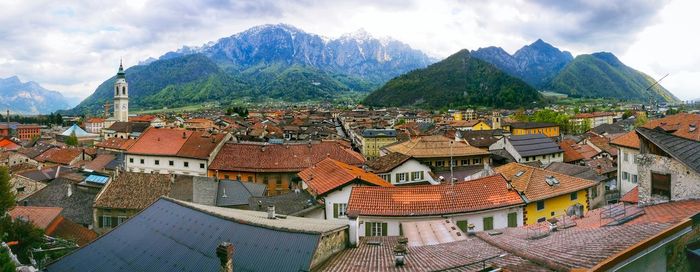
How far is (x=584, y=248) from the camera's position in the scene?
9.93 metres

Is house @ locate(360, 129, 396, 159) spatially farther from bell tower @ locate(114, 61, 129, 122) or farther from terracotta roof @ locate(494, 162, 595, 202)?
bell tower @ locate(114, 61, 129, 122)

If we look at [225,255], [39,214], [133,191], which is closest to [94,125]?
[133,191]

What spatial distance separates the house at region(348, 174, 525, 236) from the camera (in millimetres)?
22844

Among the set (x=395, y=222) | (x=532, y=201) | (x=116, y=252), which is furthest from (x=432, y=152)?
(x=116, y=252)

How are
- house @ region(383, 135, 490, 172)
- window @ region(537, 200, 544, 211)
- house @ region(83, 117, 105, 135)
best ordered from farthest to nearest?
house @ region(83, 117, 105, 135)
house @ region(383, 135, 490, 172)
window @ region(537, 200, 544, 211)

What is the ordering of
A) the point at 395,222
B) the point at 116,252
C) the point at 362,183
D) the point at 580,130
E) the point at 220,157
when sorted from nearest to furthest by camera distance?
the point at 116,252 → the point at 395,222 → the point at 362,183 → the point at 220,157 → the point at 580,130

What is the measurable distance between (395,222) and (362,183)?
6739 mm

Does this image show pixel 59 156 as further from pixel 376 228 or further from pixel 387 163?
pixel 376 228

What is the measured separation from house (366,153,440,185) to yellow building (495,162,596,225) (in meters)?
10.1

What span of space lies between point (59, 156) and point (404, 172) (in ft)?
192

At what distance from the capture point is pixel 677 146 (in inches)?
614

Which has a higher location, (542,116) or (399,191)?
(542,116)

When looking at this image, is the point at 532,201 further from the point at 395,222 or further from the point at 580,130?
the point at 580,130

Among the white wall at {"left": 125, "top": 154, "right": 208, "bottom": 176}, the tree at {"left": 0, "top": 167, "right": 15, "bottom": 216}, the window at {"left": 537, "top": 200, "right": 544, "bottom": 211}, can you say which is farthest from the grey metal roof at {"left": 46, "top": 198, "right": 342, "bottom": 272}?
the white wall at {"left": 125, "top": 154, "right": 208, "bottom": 176}
